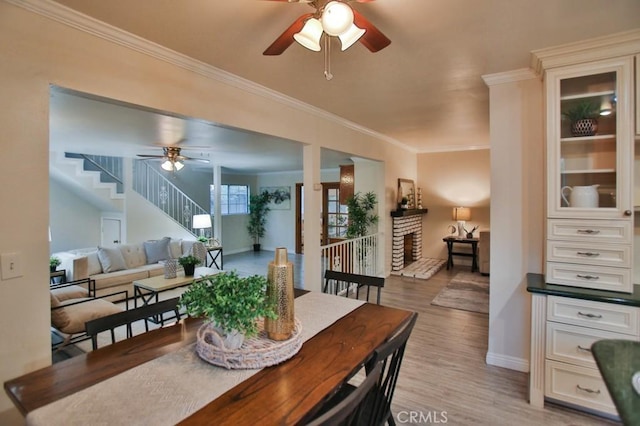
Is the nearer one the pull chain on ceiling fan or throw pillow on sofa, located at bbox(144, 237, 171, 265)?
the pull chain on ceiling fan

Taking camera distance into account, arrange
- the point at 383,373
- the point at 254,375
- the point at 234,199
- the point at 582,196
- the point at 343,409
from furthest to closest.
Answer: the point at 234,199, the point at 582,196, the point at 383,373, the point at 254,375, the point at 343,409

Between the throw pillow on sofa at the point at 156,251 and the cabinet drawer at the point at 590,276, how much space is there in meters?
5.88

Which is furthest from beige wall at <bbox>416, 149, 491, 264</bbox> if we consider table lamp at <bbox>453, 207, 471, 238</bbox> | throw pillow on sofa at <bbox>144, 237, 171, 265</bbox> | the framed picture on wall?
throw pillow on sofa at <bbox>144, 237, 171, 265</bbox>

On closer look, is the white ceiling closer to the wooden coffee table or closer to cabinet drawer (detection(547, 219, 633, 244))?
cabinet drawer (detection(547, 219, 633, 244))

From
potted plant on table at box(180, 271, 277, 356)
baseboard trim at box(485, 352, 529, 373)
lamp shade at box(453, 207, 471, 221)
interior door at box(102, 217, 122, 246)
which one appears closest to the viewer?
potted plant on table at box(180, 271, 277, 356)

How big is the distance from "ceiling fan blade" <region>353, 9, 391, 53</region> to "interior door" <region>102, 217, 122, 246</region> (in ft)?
21.5

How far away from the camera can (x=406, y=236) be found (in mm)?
7082

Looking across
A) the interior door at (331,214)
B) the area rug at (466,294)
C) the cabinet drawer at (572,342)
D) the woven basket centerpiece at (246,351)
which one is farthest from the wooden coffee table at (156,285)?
the interior door at (331,214)

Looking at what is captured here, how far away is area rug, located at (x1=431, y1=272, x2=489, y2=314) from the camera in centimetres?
442

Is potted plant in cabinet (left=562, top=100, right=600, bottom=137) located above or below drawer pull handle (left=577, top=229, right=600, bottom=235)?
above

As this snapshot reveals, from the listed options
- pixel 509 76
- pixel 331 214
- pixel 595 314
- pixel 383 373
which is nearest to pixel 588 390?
pixel 595 314

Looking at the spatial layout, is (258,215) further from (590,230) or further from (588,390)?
(588,390)

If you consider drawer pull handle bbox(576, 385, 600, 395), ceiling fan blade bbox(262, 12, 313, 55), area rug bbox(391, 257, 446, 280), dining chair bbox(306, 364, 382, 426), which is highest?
ceiling fan blade bbox(262, 12, 313, 55)

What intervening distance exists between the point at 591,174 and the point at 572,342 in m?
1.19
